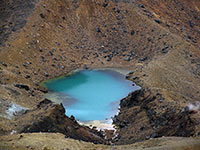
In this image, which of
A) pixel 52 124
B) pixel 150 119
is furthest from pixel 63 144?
pixel 150 119

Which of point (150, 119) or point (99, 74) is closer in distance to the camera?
point (150, 119)

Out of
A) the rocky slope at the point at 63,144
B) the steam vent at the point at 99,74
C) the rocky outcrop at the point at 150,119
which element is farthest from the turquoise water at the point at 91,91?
the rocky slope at the point at 63,144

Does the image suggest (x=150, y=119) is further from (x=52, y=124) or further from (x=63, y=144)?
(x=63, y=144)

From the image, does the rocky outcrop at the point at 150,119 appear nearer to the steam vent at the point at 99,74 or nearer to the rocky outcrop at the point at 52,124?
the steam vent at the point at 99,74

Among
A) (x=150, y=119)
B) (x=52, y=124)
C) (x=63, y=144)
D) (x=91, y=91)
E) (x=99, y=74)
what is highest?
(x=99, y=74)

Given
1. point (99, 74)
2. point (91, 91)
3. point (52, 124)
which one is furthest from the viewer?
point (99, 74)

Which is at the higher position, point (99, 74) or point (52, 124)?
point (99, 74)

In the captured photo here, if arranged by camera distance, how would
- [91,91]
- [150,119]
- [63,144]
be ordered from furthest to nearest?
[91,91], [150,119], [63,144]

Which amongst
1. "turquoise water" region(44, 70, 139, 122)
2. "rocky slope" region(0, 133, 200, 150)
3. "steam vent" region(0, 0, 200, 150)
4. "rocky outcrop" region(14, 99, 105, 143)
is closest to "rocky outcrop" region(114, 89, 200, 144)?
"steam vent" region(0, 0, 200, 150)

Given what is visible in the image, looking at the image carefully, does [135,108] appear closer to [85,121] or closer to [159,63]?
[85,121]
